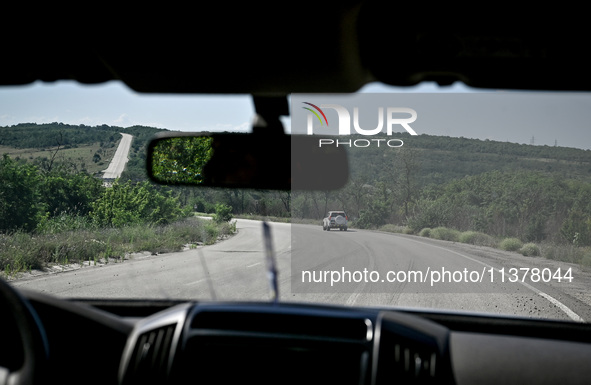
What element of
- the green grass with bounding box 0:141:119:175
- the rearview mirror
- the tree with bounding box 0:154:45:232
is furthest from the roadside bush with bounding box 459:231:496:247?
the rearview mirror

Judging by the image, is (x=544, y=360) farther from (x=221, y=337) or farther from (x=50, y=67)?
(x=50, y=67)

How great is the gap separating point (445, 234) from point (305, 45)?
13623mm

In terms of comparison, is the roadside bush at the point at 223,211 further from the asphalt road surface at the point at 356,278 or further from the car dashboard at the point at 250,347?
the car dashboard at the point at 250,347

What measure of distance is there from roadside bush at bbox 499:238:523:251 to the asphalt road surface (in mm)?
162

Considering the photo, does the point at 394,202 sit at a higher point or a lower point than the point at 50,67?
lower

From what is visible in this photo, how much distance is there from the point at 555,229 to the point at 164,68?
18.9 ft

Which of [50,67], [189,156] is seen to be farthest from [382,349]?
[50,67]

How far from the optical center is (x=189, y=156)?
3.02m

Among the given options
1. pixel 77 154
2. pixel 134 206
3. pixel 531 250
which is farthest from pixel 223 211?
pixel 134 206

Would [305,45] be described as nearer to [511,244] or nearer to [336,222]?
[511,244]

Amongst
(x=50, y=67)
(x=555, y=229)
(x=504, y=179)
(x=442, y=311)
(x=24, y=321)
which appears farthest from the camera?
(x=504, y=179)

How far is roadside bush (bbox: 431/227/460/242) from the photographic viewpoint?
1470 centimetres

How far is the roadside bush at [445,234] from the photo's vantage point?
48.2 feet

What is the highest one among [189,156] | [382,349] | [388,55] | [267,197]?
[388,55]
